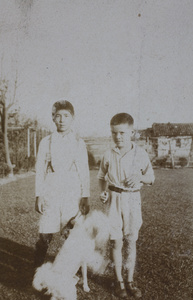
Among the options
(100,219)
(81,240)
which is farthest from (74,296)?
(100,219)

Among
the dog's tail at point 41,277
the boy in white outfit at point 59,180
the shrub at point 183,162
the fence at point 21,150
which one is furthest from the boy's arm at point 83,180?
the shrub at point 183,162

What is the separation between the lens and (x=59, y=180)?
61.9 inches

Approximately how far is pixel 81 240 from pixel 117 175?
0.43 meters

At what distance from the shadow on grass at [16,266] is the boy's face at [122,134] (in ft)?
2.84

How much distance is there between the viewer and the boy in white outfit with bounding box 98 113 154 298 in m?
1.52

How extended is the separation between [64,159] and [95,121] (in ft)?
1.06

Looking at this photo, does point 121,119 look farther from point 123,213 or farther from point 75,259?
point 75,259

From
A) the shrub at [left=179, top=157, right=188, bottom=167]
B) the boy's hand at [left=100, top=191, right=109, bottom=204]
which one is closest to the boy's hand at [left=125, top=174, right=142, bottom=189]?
the boy's hand at [left=100, top=191, right=109, bottom=204]

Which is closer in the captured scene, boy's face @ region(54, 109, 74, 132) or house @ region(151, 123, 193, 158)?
boy's face @ region(54, 109, 74, 132)

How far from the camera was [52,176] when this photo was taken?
1571 mm

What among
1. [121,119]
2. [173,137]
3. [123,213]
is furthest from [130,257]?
[173,137]

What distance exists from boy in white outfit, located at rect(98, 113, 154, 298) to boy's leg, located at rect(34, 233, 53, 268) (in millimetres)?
370

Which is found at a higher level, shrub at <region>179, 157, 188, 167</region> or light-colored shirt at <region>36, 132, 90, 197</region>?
light-colored shirt at <region>36, 132, 90, 197</region>

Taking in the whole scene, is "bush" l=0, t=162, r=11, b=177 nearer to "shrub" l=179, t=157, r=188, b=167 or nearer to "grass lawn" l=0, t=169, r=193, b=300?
"grass lawn" l=0, t=169, r=193, b=300
